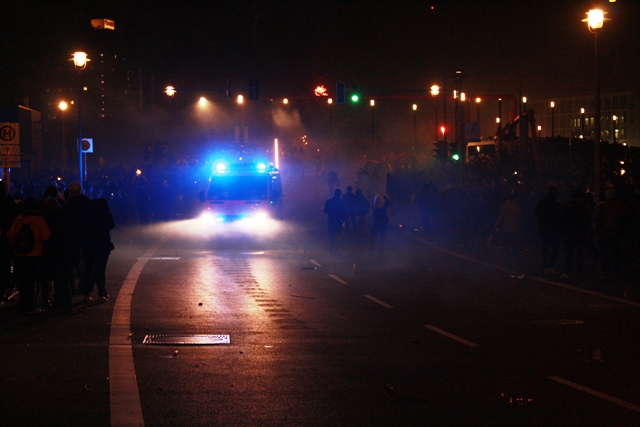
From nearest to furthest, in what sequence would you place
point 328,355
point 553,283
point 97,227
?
point 328,355
point 97,227
point 553,283

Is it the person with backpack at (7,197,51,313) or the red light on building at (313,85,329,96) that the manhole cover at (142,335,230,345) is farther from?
the red light on building at (313,85,329,96)

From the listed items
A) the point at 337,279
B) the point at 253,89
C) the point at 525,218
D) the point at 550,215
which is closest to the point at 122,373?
the point at 337,279

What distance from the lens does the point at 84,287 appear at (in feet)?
51.5

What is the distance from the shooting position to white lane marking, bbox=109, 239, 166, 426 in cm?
766

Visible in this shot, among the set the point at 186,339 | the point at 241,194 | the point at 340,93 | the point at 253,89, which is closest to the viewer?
the point at 186,339

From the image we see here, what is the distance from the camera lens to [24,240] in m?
13.9

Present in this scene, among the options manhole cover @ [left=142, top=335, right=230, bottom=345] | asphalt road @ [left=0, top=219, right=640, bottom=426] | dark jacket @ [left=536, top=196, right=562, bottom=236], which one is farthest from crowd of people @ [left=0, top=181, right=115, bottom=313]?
dark jacket @ [left=536, top=196, right=562, bottom=236]

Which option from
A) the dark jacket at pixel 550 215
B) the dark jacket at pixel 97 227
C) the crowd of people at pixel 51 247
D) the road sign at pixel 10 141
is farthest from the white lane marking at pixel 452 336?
the road sign at pixel 10 141

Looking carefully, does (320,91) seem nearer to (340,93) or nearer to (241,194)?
(340,93)

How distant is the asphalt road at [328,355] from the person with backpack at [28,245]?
1.44 feet

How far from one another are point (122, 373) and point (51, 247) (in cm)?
512

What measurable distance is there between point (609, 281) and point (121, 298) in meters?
9.78

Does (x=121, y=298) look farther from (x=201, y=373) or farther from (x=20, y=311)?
(x=201, y=373)

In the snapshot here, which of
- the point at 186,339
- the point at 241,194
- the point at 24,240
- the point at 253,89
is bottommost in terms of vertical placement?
the point at 186,339
